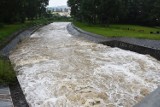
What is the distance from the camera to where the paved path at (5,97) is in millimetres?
11600

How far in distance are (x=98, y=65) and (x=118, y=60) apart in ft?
8.34

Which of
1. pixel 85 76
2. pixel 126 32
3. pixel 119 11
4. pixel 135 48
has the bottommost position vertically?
pixel 126 32

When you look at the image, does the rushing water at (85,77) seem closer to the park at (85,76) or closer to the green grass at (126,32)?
the park at (85,76)

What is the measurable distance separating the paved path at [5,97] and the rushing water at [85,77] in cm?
89

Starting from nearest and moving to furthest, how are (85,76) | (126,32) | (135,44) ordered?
(85,76), (135,44), (126,32)

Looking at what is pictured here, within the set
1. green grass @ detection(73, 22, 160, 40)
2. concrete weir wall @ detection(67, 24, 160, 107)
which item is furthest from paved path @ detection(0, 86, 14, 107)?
green grass @ detection(73, 22, 160, 40)

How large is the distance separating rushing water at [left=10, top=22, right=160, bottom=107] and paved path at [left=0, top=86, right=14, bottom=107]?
2.92ft

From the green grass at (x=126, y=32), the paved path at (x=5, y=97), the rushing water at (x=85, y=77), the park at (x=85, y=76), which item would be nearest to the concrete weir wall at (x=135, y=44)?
the park at (x=85, y=76)

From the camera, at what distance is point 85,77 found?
16.8m

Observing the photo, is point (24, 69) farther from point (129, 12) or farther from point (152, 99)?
point (129, 12)

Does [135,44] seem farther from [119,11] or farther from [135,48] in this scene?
[119,11]

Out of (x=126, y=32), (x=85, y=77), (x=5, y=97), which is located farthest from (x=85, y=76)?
(x=126, y=32)

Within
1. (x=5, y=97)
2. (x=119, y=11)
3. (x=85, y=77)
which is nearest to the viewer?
(x=5, y=97)

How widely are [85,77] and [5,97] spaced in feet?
18.0
